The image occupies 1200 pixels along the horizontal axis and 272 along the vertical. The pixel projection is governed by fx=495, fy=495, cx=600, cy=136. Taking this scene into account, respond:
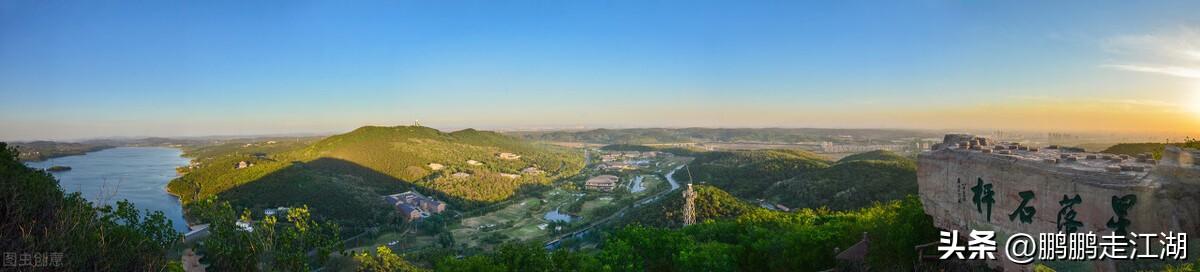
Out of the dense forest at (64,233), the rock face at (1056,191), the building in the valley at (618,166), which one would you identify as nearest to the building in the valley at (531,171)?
the building in the valley at (618,166)

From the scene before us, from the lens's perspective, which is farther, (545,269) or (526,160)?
(526,160)

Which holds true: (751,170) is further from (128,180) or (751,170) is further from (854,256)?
(128,180)

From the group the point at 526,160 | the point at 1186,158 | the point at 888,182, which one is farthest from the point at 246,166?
the point at 1186,158

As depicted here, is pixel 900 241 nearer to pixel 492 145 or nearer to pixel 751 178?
pixel 751 178

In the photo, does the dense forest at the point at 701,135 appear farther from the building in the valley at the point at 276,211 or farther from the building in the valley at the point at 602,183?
the building in the valley at the point at 276,211

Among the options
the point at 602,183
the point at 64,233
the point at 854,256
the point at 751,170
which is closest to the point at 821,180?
the point at 751,170
